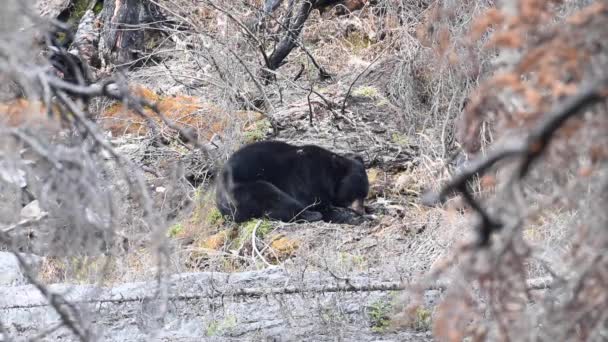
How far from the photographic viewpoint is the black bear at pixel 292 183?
10.2 metres

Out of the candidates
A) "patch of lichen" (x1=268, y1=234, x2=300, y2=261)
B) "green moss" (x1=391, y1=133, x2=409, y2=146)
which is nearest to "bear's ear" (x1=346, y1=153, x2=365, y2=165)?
"green moss" (x1=391, y1=133, x2=409, y2=146)

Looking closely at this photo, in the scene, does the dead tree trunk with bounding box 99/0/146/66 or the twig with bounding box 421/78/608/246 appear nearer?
the twig with bounding box 421/78/608/246

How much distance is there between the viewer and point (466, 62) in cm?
950

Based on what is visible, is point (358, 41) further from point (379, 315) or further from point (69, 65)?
point (379, 315)

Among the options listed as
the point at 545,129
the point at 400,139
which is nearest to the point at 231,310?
the point at 400,139

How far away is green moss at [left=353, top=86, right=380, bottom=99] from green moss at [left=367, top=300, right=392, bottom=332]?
17.9 ft

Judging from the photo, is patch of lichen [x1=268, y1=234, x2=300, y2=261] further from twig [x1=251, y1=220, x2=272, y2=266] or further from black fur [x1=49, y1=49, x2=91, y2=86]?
black fur [x1=49, y1=49, x2=91, y2=86]

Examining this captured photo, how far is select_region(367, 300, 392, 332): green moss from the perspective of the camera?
7.15 metres

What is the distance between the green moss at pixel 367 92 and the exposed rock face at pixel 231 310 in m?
5.02

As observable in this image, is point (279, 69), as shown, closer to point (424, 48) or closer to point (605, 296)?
point (424, 48)

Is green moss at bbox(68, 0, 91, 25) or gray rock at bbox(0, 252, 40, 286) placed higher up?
green moss at bbox(68, 0, 91, 25)

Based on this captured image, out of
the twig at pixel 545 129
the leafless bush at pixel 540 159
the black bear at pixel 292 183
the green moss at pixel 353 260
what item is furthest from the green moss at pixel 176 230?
the twig at pixel 545 129

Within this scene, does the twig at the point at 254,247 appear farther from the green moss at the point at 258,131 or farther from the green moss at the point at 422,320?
the green moss at the point at 422,320

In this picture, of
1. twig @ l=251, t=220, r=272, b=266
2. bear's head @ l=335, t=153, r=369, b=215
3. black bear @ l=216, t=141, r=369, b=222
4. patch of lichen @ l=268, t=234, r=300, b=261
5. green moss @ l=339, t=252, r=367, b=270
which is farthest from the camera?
bear's head @ l=335, t=153, r=369, b=215
